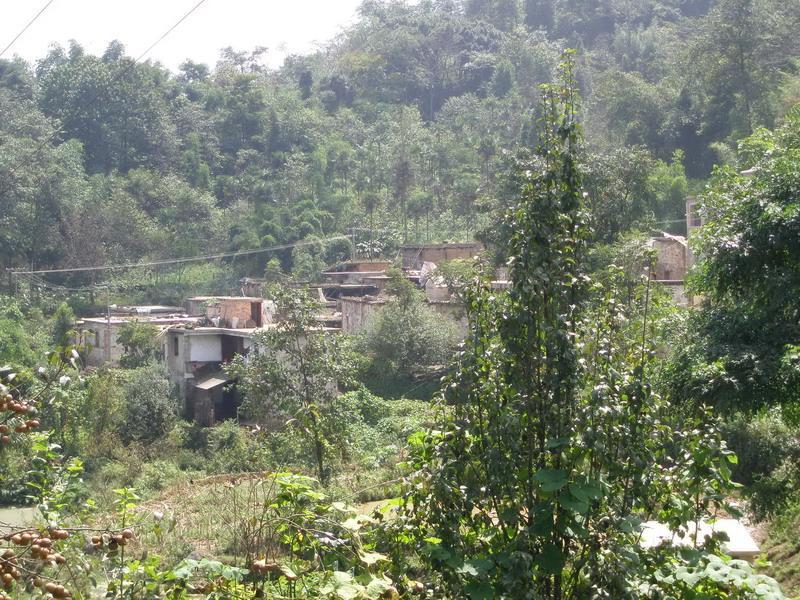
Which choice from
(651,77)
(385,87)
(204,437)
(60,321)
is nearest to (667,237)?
(204,437)

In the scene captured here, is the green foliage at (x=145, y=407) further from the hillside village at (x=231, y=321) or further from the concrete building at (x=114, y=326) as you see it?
the concrete building at (x=114, y=326)

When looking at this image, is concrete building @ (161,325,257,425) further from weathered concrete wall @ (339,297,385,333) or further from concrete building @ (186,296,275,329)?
weathered concrete wall @ (339,297,385,333)

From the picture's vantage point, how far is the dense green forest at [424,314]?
379 cm

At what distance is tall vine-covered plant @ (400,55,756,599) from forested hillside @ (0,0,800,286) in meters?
17.8

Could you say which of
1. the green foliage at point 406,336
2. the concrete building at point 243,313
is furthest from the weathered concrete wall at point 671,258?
the concrete building at point 243,313

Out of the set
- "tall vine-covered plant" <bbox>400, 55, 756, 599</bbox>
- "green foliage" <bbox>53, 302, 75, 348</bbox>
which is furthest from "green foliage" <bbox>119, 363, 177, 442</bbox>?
"tall vine-covered plant" <bbox>400, 55, 756, 599</bbox>

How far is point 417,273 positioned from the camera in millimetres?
29656

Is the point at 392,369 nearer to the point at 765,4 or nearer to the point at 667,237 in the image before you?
the point at 667,237

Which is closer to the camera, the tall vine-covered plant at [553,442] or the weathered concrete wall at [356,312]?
the tall vine-covered plant at [553,442]

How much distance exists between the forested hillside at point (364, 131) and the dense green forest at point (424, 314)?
15 cm

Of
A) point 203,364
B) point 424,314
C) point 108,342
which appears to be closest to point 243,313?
point 203,364

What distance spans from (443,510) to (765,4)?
35.1 metres

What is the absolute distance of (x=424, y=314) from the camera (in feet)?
80.3

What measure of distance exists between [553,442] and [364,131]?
47.4 metres
